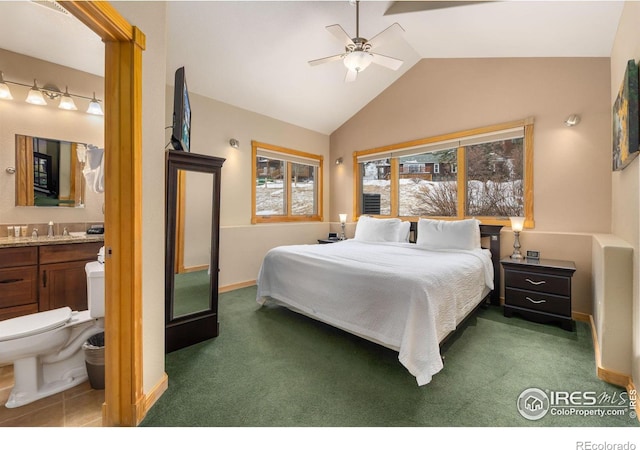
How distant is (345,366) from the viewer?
6.80ft

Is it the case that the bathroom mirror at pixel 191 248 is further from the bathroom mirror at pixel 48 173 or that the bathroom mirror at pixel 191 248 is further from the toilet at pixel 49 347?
the bathroom mirror at pixel 48 173

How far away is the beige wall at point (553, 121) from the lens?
9.47 feet

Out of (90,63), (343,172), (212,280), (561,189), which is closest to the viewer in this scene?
(212,280)

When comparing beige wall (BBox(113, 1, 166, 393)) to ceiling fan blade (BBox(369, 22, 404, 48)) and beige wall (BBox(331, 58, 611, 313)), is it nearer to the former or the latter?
ceiling fan blade (BBox(369, 22, 404, 48))

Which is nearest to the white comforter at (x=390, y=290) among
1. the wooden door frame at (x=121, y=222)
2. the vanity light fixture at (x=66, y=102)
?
the wooden door frame at (x=121, y=222)

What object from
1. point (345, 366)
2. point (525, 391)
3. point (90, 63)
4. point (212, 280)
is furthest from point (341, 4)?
point (525, 391)

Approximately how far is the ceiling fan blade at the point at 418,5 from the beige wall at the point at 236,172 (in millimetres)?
2351

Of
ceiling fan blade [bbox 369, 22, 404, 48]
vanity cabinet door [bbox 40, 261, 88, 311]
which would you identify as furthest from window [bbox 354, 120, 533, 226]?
vanity cabinet door [bbox 40, 261, 88, 311]

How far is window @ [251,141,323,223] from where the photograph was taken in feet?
15.1

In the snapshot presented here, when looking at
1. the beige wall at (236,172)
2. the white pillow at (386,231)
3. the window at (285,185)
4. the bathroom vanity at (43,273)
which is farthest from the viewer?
the window at (285,185)

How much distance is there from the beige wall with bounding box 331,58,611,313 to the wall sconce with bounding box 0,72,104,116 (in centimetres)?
427

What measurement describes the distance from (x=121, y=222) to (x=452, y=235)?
324 cm
